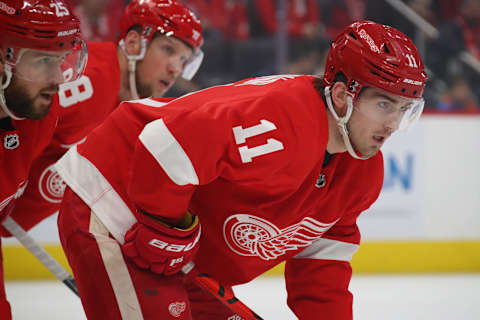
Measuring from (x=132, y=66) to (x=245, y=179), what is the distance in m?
1.06

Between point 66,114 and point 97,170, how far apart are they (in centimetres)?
72

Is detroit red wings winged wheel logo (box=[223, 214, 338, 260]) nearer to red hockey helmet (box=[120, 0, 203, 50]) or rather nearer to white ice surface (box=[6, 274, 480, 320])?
red hockey helmet (box=[120, 0, 203, 50])

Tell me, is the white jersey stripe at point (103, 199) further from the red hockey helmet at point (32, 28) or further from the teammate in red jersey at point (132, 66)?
the teammate in red jersey at point (132, 66)

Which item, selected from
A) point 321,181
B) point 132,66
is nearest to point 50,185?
point 132,66

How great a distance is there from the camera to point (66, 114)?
2260mm

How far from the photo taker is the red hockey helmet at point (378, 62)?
1.56m

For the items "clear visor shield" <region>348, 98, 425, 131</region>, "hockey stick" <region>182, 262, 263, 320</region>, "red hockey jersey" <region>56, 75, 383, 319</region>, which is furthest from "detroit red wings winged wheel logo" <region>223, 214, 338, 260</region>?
"clear visor shield" <region>348, 98, 425, 131</region>

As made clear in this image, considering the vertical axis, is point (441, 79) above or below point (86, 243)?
below

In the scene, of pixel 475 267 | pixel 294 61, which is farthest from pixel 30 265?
pixel 475 267

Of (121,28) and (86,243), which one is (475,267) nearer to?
(121,28)

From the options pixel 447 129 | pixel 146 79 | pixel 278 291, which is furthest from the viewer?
pixel 447 129

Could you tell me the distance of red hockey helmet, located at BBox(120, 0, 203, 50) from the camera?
7.97 ft

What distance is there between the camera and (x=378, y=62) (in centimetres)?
157

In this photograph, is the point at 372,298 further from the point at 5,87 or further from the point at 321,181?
the point at 5,87
